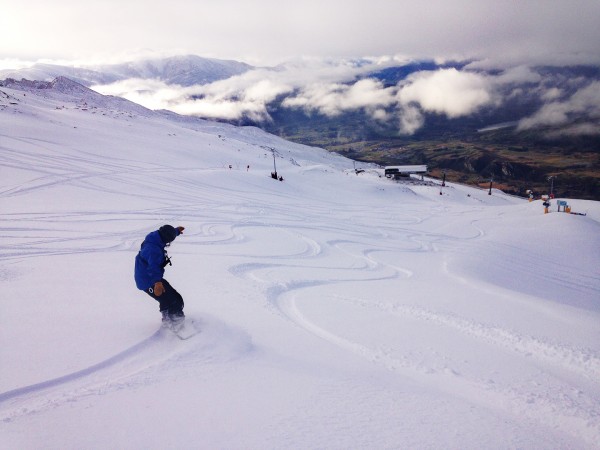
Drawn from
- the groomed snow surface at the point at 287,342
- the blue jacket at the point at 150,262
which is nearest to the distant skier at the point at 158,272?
the blue jacket at the point at 150,262

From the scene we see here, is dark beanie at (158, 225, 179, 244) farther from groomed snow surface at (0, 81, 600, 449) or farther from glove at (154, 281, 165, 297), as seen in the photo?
groomed snow surface at (0, 81, 600, 449)

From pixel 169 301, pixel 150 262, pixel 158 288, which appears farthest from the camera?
pixel 169 301

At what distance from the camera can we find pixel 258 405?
409cm

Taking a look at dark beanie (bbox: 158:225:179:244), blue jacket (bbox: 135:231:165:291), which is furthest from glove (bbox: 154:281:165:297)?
→ dark beanie (bbox: 158:225:179:244)

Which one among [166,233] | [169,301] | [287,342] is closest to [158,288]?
[169,301]

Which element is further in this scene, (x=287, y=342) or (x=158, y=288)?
(x=287, y=342)

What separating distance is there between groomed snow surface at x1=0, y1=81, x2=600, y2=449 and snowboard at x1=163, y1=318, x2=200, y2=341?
11cm

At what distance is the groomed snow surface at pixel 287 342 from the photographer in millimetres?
3783

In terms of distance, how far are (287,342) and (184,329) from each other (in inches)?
66.6

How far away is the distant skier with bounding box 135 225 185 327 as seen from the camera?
5857 millimetres

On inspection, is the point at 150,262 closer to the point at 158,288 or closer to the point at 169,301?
the point at 158,288

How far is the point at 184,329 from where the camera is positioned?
232 inches

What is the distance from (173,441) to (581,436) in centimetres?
428

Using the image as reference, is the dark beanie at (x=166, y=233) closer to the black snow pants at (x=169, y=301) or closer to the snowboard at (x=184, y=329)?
the black snow pants at (x=169, y=301)
